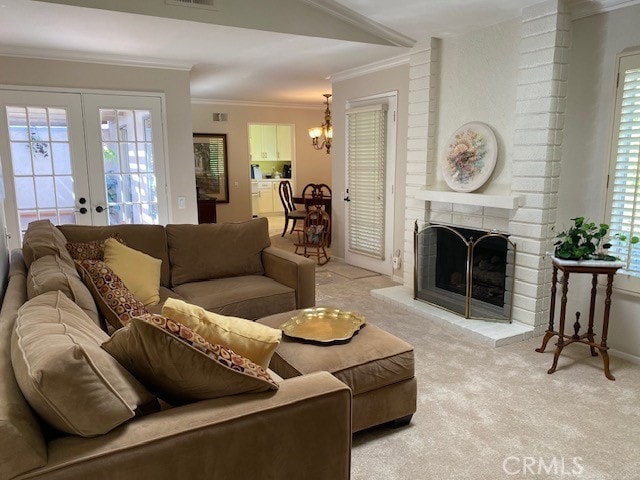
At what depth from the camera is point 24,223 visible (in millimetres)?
4414

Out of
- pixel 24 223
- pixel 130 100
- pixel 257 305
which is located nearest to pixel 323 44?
pixel 130 100

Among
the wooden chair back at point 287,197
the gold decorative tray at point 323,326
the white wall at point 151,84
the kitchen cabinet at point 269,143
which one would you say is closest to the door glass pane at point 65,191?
the white wall at point 151,84

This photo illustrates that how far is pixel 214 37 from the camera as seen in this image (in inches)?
154

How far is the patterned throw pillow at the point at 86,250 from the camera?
2.97 metres

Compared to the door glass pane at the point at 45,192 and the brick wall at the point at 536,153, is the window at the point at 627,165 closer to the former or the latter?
the brick wall at the point at 536,153

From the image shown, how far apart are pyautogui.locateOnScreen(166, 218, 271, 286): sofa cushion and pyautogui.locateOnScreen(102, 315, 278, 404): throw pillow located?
2.23 metres

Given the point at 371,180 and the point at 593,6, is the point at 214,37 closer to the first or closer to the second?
the point at 371,180

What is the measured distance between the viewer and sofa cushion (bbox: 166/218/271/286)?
11.8ft

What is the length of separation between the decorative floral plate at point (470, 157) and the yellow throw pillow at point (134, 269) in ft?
8.67

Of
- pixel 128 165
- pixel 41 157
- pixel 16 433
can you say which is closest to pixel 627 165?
pixel 16 433

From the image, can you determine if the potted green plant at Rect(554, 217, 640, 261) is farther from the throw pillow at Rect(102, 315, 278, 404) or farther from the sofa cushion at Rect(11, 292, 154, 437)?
the sofa cushion at Rect(11, 292, 154, 437)

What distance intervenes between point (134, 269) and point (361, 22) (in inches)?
111

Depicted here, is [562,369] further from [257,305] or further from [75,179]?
[75,179]

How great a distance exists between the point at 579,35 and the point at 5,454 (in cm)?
397
